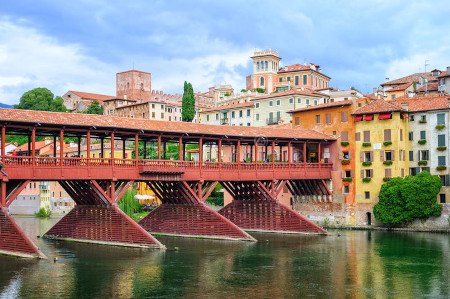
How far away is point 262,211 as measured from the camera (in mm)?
60344

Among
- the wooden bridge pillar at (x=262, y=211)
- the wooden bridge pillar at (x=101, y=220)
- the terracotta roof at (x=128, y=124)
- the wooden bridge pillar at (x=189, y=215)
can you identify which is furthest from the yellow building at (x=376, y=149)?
the wooden bridge pillar at (x=101, y=220)

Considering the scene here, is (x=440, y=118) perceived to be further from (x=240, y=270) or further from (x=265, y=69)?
(x=265, y=69)

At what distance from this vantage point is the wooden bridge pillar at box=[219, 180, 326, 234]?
5797 centimetres

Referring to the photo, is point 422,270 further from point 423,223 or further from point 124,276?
point 423,223

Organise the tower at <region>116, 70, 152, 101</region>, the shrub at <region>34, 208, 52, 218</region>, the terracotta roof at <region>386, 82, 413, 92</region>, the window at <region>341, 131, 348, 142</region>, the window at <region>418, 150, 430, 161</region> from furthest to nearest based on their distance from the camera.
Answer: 1. the tower at <region>116, 70, 152, 101</region>
2. the terracotta roof at <region>386, 82, 413, 92</region>
3. the shrub at <region>34, 208, 52, 218</region>
4. the window at <region>341, 131, 348, 142</region>
5. the window at <region>418, 150, 430, 161</region>

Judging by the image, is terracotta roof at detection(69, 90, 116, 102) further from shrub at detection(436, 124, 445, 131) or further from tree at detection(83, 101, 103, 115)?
shrub at detection(436, 124, 445, 131)

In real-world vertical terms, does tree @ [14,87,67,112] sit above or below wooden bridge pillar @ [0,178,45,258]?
above

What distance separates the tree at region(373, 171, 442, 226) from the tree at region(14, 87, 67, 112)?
301 ft

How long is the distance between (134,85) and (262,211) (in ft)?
389

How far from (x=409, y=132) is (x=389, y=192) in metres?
6.99

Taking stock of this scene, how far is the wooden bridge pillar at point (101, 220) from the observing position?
46.7 m

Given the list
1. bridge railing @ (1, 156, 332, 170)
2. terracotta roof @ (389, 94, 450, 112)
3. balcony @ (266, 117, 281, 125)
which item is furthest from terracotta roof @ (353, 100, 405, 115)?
balcony @ (266, 117, 281, 125)

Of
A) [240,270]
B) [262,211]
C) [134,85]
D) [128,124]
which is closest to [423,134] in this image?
[262,211]

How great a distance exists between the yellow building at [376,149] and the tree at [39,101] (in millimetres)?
87530
